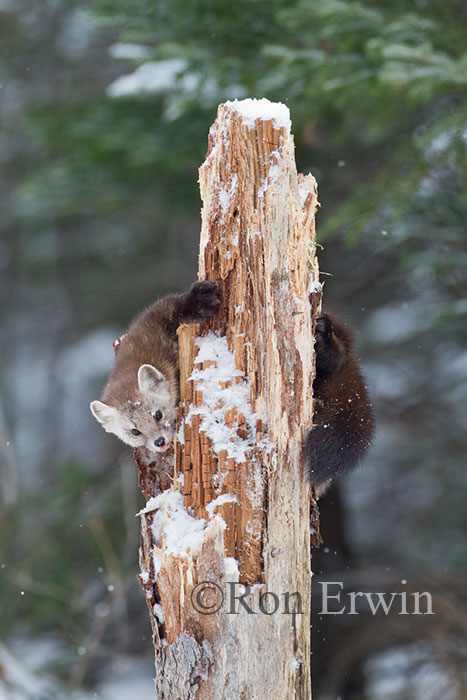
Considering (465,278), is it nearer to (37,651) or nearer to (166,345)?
(166,345)

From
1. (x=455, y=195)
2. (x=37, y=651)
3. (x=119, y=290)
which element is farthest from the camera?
(x=119, y=290)

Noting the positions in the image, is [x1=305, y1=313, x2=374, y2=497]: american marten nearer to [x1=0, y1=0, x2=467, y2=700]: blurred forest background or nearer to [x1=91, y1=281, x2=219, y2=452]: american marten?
[x1=91, y1=281, x2=219, y2=452]: american marten

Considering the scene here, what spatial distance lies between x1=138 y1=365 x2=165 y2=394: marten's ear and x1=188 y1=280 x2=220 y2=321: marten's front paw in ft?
2.69

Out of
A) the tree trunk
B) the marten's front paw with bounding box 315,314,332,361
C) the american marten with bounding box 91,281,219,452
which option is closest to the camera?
the tree trunk

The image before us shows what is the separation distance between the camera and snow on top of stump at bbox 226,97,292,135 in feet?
10.3

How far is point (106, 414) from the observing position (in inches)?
173

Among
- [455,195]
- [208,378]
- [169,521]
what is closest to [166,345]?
[208,378]

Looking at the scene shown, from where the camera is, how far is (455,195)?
644cm

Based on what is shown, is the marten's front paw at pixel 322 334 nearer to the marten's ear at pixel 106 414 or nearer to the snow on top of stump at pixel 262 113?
the snow on top of stump at pixel 262 113

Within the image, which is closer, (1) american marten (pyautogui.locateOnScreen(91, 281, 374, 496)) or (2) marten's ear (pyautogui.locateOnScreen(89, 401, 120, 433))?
(1) american marten (pyautogui.locateOnScreen(91, 281, 374, 496))

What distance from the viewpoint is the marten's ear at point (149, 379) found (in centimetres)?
403

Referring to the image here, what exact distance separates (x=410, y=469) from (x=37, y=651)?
4.89m

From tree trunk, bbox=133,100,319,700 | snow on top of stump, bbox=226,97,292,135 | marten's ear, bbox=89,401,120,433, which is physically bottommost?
tree trunk, bbox=133,100,319,700

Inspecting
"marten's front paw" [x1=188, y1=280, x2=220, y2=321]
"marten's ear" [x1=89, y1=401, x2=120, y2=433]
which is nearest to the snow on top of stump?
"marten's front paw" [x1=188, y1=280, x2=220, y2=321]
